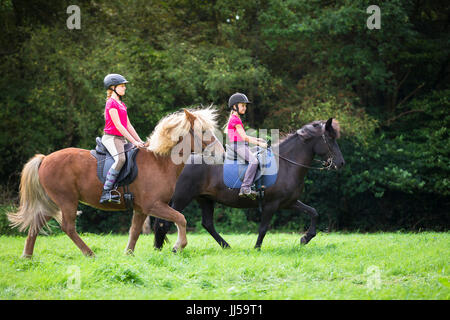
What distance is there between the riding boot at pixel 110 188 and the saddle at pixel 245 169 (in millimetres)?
2273

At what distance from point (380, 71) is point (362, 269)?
11.9 metres

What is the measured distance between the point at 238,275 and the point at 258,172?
9.59ft

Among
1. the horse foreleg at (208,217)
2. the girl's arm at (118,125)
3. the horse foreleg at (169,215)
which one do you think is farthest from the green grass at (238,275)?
the girl's arm at (118,125)

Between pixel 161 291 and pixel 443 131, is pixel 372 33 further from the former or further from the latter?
pixel 161 291

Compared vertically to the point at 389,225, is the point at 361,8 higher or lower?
higher

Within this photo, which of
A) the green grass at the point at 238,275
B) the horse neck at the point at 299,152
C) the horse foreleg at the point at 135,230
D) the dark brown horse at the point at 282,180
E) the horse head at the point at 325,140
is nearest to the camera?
the green grass at the point at 238,275

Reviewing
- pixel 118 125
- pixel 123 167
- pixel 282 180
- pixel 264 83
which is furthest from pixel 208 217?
pixel 264 83

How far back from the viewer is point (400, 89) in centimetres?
1928

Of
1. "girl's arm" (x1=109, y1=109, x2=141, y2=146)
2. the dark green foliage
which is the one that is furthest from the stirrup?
the dark green foliage

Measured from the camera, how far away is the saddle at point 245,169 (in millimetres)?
8641

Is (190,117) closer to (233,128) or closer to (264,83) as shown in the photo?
(233,128)

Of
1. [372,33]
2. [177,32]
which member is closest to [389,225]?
[372,33]

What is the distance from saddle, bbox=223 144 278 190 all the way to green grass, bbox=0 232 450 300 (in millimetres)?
1275

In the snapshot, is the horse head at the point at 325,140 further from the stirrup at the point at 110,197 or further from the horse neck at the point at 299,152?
the stirrup at the point at 110,197
